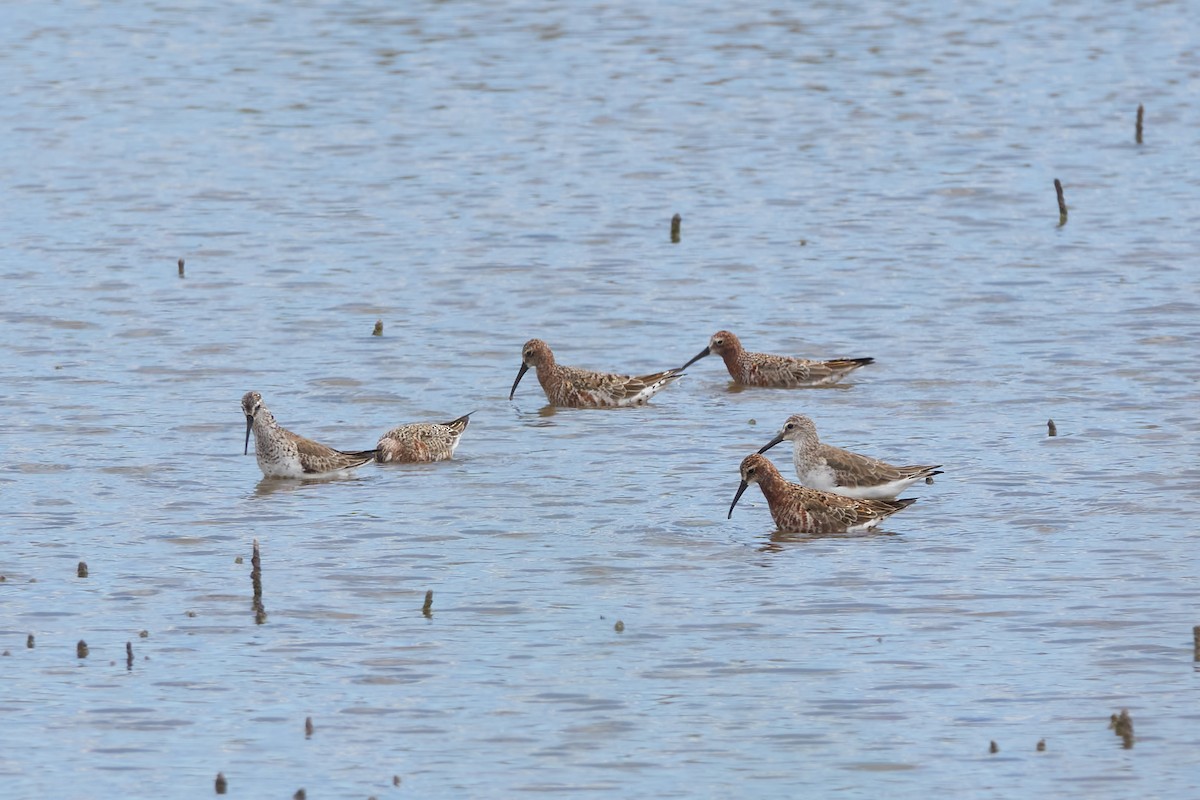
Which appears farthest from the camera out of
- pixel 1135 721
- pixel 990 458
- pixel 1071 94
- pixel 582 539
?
pixel 1071 94

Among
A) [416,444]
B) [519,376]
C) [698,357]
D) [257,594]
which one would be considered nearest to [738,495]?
[416,444]

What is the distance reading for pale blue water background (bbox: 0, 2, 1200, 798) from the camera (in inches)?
535

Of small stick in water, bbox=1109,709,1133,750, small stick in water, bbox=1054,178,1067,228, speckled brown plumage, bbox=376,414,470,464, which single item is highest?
small stick in water, bbox=1109,709,1133,750

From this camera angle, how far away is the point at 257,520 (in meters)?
18.5

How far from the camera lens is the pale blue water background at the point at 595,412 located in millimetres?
13602

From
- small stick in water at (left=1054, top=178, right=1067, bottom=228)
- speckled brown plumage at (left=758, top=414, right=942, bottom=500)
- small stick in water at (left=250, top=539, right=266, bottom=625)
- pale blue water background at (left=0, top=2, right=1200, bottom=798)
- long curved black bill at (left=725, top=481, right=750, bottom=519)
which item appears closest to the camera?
pale blue water background at (left=0, top=2, right=1200, bottom=798)

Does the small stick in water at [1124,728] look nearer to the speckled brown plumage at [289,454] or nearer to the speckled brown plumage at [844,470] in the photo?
the speckled brown plumage at [844,470]

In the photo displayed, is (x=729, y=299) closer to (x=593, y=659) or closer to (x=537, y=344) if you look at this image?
(x=537, y=344)

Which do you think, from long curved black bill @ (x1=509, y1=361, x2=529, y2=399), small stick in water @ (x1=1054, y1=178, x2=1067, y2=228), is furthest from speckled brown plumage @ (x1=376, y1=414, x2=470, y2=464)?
small stick in water @ (x1=1054, y1=178, x2=1067, y2=228)

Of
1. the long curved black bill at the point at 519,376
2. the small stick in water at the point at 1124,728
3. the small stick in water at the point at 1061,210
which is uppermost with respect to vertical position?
the small stick in water at the point at 1124,728

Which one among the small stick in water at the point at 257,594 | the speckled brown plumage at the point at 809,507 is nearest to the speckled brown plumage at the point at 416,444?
the speckled brown plumage at the point at 809,507

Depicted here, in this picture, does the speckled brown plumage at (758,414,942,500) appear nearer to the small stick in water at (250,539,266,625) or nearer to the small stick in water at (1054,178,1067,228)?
the small stick in water at (250,539,266,625)

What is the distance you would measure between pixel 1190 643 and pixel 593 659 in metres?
4.17

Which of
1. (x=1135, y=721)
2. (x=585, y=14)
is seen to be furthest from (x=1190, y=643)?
(x=585, y=14)
